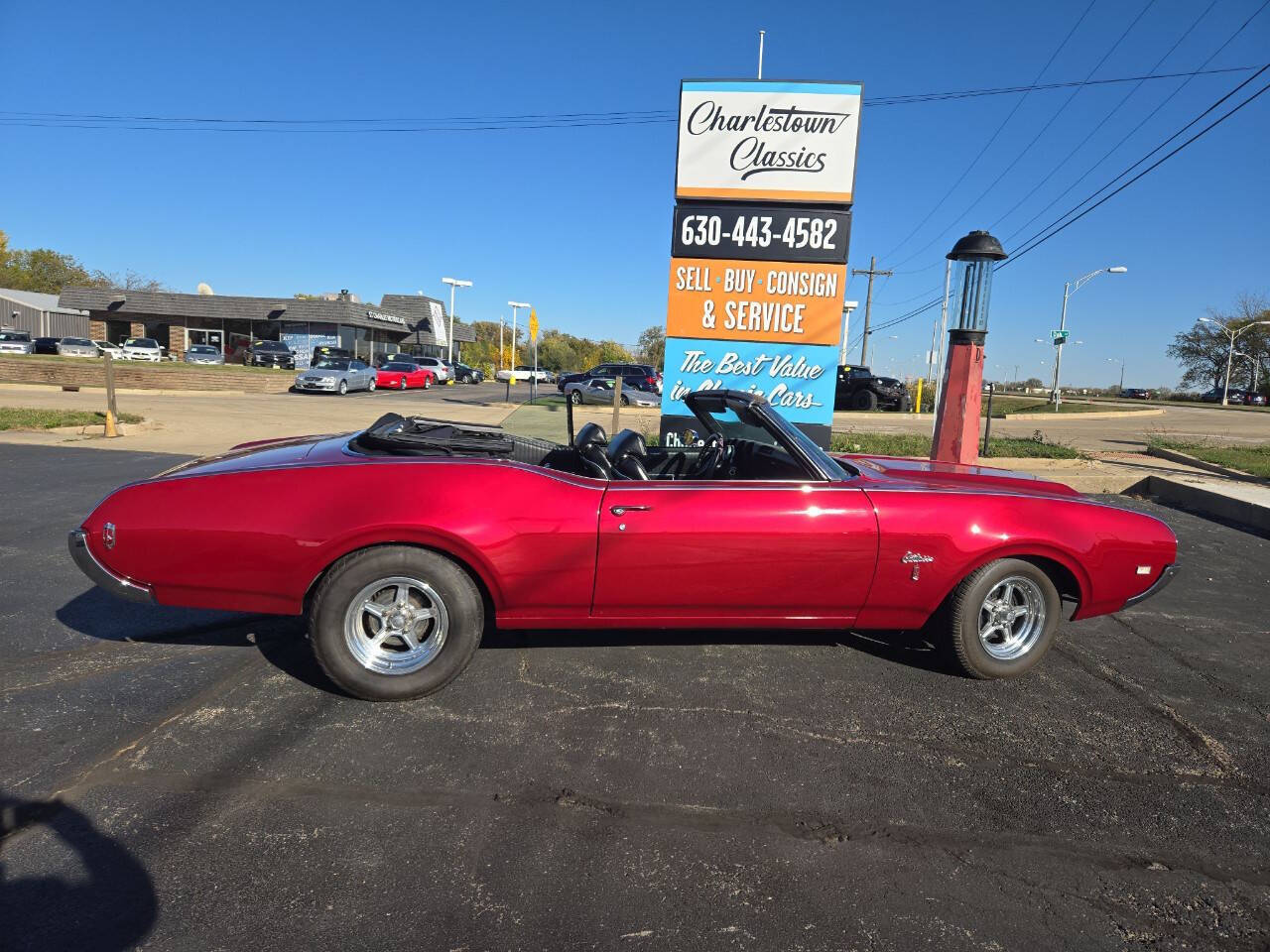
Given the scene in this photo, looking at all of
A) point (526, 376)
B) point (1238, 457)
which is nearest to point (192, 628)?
point (1238, 457)

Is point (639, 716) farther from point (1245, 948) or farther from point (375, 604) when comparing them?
point (1245, 948)

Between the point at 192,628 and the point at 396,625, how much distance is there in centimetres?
167

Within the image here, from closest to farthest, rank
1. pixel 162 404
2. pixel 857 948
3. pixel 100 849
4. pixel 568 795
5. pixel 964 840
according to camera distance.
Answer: pixel 857 948 → pixel 100 849 → pixel 964 840 → pixel 568 795 → pixel 162 404

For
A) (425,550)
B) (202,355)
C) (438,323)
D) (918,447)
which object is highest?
(438,323)

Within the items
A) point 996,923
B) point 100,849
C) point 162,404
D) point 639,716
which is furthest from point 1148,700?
point 162,404

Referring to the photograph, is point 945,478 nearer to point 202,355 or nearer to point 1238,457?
point 1238,457

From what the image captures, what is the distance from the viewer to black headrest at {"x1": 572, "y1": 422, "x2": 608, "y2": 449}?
3.90m

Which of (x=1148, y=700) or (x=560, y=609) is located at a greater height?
(x=560, y=609)

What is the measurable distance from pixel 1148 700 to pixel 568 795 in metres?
2.83

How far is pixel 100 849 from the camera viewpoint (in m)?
2.20

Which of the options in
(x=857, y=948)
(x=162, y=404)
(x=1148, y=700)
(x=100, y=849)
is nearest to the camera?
(x=857, y=948)

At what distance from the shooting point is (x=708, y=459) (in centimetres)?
398

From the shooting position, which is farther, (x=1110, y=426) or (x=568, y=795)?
(x=1110, y=426)

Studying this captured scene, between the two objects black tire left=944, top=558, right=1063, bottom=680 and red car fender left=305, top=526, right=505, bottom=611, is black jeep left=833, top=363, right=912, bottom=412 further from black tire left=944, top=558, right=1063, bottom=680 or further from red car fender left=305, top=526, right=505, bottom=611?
red car fender left=305, top=526, right=505, bottom=611
